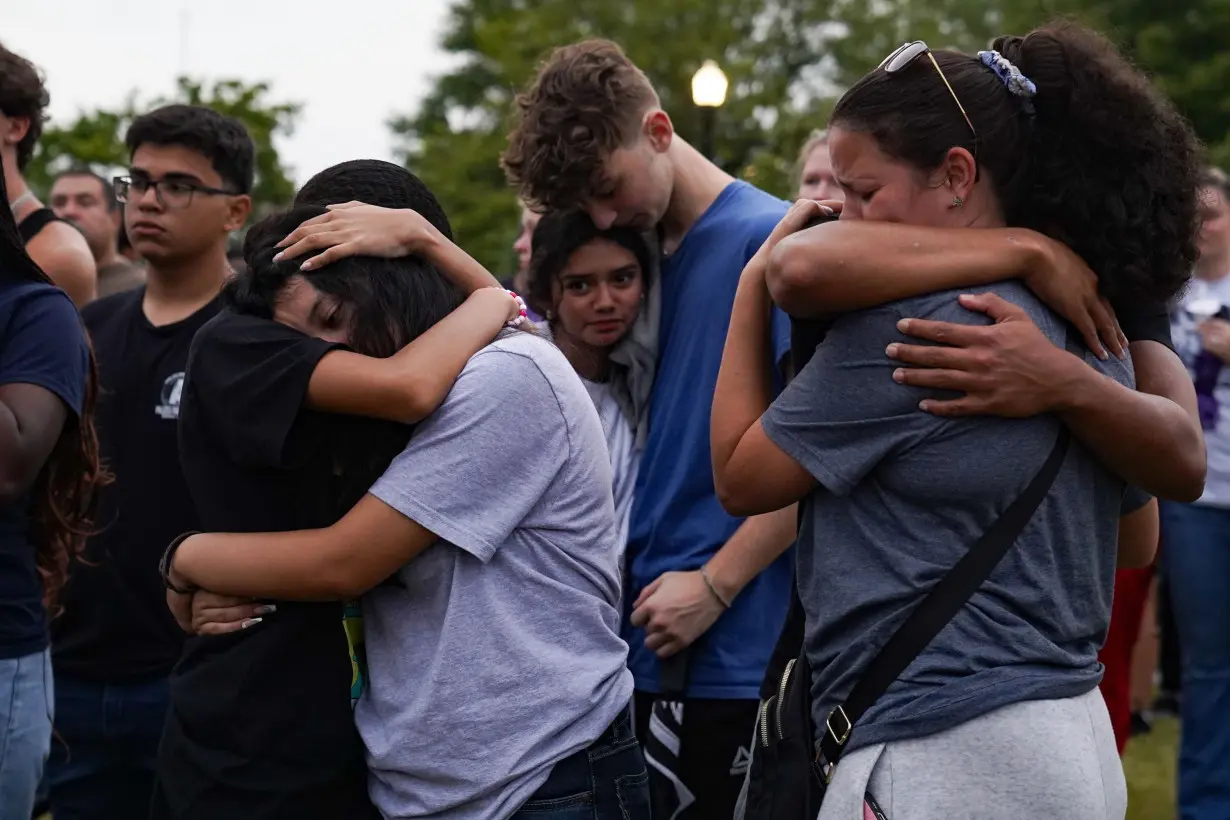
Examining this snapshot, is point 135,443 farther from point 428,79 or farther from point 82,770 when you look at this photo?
point 428,79

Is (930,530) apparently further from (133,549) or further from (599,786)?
(133,549)

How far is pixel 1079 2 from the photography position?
1044 inches

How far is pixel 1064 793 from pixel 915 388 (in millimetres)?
630

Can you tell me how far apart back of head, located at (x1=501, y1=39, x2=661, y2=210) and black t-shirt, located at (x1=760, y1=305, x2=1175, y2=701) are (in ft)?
4.06

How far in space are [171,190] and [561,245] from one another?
143 cm

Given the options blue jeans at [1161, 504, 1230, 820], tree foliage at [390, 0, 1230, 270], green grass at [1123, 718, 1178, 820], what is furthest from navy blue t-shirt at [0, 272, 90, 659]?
tree foliage at [390, 0, 1230, 270]

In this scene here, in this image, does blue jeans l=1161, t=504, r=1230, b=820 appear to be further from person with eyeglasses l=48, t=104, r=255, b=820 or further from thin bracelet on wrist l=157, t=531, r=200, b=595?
thin bracelet on wrist l=157, t=531, r=200, b=595

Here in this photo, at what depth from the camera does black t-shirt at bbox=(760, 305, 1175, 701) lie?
2525 millimetres

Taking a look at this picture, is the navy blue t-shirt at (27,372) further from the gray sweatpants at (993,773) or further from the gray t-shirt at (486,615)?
the gray sweatpants at (993,773)

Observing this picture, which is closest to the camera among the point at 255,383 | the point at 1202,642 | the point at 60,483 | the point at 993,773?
the point at 993,773

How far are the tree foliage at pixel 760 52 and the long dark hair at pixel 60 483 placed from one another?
17367 mm

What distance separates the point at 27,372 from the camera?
3.17 meters

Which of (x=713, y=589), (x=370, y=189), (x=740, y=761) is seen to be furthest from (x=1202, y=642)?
(x=370, y=189)

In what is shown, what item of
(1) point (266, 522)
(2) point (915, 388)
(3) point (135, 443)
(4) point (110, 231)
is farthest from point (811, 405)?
(4) point (110, 231)
